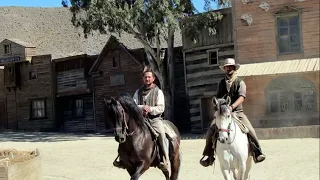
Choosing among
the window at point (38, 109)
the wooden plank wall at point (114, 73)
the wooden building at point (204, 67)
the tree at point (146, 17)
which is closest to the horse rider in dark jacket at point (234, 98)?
the tree at point (146, 17)

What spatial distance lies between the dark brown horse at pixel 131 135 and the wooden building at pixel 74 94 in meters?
25.2

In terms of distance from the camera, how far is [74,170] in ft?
43.8

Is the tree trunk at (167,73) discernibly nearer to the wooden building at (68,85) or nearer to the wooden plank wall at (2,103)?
the wooden building at (68,85)

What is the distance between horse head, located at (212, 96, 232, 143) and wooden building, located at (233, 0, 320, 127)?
1476 centimetres

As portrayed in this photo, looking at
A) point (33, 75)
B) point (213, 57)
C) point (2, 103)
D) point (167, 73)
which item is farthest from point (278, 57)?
point (2, 103)

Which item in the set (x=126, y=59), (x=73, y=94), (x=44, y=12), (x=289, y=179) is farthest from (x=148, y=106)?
(x=44, y=12)

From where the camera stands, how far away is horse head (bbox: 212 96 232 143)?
675cm

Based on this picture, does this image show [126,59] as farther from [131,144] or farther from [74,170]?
[131,144]

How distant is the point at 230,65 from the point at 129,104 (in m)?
1.61

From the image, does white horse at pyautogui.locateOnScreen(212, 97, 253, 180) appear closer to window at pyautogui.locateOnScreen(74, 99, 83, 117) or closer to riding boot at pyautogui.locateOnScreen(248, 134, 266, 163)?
riding boot at pyautogui.locateOnScreen(248, 134, 266, 163)

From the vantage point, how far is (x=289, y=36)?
22.3 meters

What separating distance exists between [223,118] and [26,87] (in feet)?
99.3

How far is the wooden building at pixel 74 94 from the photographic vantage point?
32.7 meters

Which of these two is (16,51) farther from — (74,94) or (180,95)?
(180,95)
